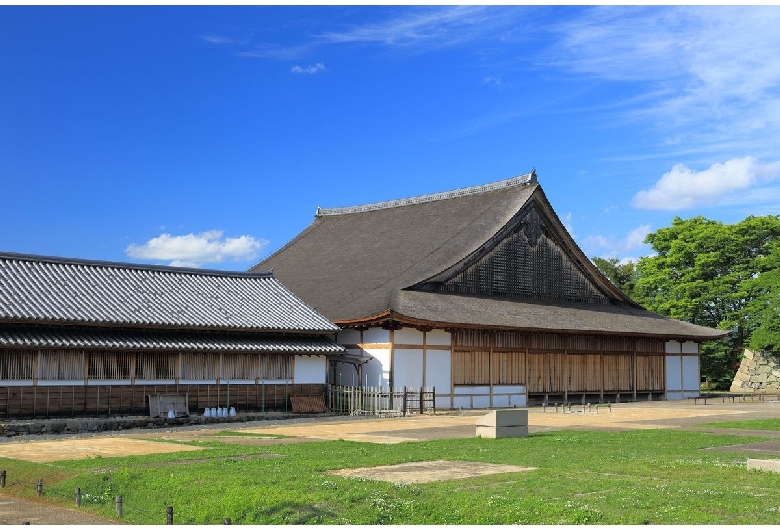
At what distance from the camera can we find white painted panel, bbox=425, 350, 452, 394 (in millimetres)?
34625

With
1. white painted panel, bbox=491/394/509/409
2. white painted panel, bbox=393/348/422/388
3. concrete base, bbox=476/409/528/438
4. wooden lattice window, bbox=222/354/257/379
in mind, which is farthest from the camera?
white painted panel, bbox=491/394/509/409

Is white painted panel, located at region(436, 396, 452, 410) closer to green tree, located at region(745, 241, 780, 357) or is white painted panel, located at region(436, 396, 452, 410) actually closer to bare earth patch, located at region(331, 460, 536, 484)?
bare earth patch, located at region(331, 460, 536, 484)

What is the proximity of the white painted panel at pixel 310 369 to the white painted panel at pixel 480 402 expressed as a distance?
6.52 meters

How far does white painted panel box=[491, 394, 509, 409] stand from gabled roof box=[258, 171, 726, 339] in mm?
3146

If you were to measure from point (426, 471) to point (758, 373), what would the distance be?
46.3 m

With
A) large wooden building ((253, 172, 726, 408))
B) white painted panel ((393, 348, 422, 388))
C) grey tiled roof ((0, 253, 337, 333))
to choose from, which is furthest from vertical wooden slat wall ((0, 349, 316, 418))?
large wooden building ((253, 172, 726, 408))

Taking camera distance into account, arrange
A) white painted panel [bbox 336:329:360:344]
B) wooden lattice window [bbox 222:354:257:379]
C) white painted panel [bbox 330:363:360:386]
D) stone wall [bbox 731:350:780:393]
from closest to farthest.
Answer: wooden lattice window [bbox 222:354:257:379], white painted panel [bbox 330:363:360:386], white painted panel [bbox 336:329:360:344], stone wall [bbox 731:350:780:393]

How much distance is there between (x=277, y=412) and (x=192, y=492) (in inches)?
722

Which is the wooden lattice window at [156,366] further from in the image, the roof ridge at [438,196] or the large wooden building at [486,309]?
the roof ridge at [438,196]

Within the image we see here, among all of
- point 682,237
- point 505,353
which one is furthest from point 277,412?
point 682,237

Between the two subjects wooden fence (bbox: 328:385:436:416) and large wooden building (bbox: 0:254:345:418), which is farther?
wooden fence (bbox: 328:385:436:416)

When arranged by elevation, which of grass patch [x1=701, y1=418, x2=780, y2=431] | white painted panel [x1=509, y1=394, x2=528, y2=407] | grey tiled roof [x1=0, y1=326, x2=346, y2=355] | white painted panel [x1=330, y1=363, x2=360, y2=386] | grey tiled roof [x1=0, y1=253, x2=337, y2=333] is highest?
grey tiled roof [x1=0, y1=253, x2=337, y2=333]

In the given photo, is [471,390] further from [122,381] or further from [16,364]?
[16,364]

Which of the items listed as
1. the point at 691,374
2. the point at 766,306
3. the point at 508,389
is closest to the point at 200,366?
the point at 508,389
